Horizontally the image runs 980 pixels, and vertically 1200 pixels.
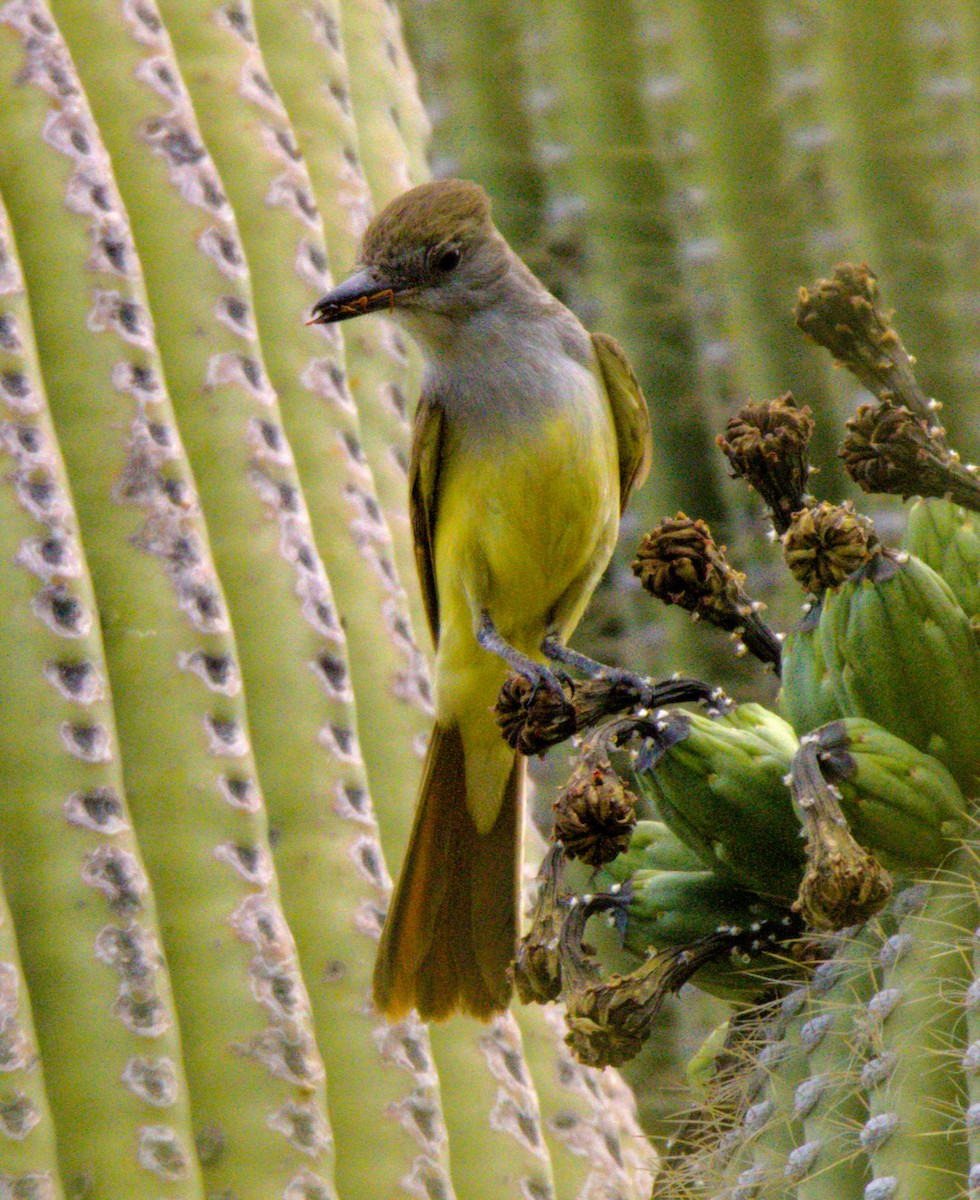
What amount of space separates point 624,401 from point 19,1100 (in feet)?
2.51

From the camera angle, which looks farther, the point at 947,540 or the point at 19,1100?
the point at 19,1100

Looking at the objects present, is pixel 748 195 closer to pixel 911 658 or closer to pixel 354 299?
pixel 354 299

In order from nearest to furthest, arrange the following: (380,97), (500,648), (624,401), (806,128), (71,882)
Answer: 1. (71,882)
2. (500,648)
3. (624,401)
4. (380,97)
5. (806,128)

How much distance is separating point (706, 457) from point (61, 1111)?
110 centimetres

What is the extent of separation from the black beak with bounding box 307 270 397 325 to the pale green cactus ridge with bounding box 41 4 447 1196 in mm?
87

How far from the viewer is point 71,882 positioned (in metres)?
1.05

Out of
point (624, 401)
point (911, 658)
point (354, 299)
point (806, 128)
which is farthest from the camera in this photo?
point (806, 128)

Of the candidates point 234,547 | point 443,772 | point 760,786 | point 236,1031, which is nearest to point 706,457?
point 443,772

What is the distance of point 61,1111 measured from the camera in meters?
1.04

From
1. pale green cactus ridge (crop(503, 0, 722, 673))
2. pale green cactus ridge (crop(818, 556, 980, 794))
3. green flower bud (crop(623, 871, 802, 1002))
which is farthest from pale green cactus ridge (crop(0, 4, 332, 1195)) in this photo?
pale green cactus ridge (crop(503, 0, 722, 673))

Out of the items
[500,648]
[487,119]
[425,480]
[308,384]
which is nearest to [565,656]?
[500,648]

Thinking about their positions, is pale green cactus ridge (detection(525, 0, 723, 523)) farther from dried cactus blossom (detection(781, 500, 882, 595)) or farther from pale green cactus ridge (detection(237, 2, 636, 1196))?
dried cactus blossom (detection(781, 500, 882, 595))

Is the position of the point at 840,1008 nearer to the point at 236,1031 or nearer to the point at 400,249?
the point at 236,1031

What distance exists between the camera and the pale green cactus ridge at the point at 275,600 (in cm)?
119
